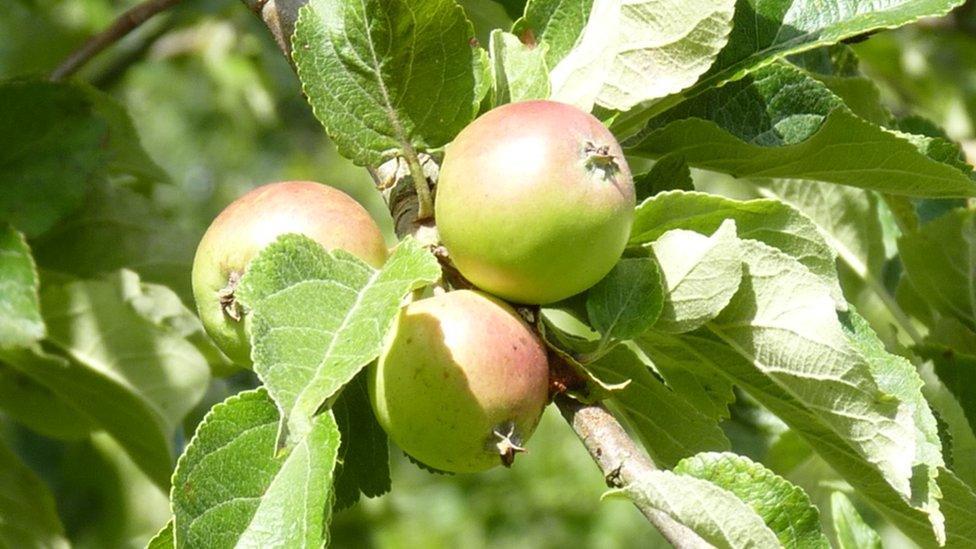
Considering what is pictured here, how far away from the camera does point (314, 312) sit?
2.82 ft

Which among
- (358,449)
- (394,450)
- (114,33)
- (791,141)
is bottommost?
(394,450)

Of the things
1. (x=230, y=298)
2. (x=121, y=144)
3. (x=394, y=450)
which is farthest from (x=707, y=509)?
(x=394, y=450)

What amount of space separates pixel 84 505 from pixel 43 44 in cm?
119

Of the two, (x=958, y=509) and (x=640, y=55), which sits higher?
(x=640, y=55)

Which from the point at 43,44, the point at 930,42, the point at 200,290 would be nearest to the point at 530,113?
the point at 200,290

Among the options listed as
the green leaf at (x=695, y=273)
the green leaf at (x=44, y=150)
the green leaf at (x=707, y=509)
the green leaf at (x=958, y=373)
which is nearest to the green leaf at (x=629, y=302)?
the green leaf at (x=695, y=273)

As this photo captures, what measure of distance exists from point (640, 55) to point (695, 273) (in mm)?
209

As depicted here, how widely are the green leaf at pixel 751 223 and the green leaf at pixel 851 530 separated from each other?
193 millimetres

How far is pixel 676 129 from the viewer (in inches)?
43.9

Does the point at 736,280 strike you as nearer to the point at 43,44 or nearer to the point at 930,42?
the point at 43,44

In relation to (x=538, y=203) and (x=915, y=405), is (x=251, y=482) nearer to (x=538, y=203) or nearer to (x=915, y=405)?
(x=538, y=203)

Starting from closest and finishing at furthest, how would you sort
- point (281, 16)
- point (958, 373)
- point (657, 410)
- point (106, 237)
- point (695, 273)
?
point (695, 273)
point (657, 410)
point (281, 16)
point (958, 373)
point (106, 237)

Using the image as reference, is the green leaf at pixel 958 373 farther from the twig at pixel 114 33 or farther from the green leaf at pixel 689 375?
the twig at pixel 114 33

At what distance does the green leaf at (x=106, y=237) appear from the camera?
171 centimetres
